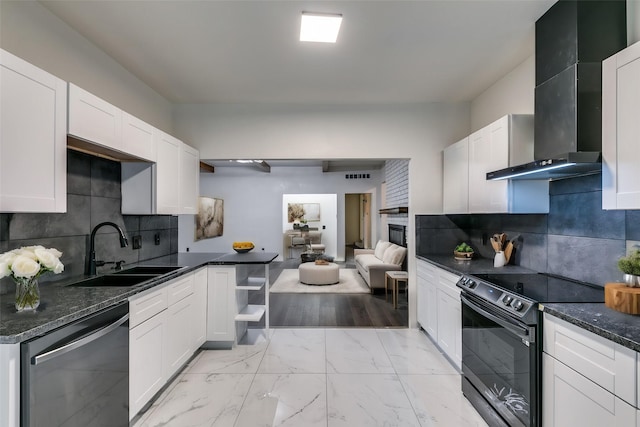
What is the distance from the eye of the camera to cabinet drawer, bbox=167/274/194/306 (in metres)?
2.53

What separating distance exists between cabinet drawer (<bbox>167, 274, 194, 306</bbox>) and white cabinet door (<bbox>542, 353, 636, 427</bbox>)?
257 cm

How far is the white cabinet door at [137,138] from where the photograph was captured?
2.39m

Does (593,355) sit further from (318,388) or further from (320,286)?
(320,286)

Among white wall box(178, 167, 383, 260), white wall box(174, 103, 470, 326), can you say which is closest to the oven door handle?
white wall box(174, 103, 470, 326)

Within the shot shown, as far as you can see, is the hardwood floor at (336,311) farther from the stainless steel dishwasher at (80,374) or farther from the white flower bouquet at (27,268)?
the white flower bouquet at (27,268)

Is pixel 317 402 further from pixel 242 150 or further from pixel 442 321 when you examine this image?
pixel 242 150

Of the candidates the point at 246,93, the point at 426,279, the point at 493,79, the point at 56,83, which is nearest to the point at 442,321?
the point at 426,279

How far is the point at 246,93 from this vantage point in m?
3.50

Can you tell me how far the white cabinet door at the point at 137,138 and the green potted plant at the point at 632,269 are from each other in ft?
10.7

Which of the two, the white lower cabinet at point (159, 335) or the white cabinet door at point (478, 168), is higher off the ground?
the white cabinet door at point (478, 168)

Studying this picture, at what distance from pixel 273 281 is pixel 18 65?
544cm

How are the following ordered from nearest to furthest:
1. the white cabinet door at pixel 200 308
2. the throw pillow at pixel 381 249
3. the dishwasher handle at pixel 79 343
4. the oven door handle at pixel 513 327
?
the dishwasher handle at pixel 79 343 → the oven door handle at pixel 513 327 → the white cabinet door at pixel 200 308 → the throw pillow at pixel 381 249

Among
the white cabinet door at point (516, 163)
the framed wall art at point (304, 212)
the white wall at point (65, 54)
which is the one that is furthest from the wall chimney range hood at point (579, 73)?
the framed wall art at point (304, 212)

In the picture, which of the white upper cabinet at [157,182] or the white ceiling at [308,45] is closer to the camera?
the white ceiling at [308,45]
